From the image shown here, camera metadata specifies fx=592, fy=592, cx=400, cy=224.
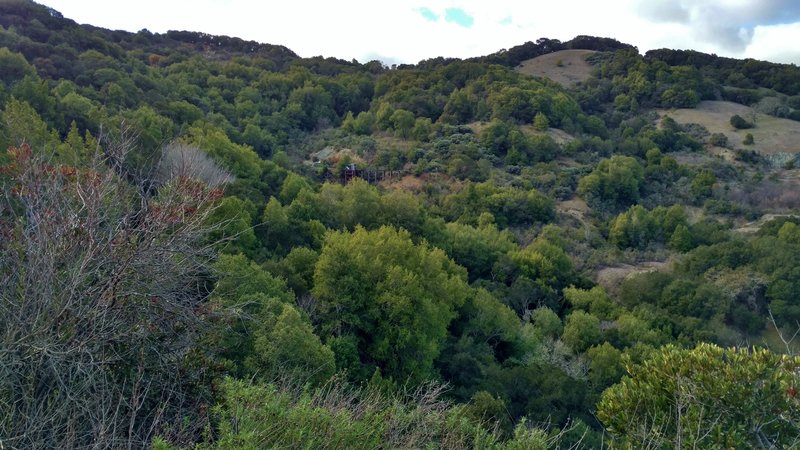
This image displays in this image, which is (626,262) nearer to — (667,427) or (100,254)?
(667,427)

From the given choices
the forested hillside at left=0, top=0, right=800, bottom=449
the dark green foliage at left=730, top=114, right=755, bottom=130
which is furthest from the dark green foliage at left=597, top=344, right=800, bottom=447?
the dark green foliage at left=730, top=114, right=755, bottom=130

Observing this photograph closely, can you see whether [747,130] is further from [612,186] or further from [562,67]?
[562,67]

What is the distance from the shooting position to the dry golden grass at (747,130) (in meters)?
50.5

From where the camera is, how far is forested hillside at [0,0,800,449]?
16.1ft

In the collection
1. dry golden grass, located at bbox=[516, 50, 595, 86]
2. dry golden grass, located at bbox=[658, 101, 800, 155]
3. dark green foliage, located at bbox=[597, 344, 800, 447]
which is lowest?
dark green foliage, located at bbox=[597, 344, 800, 447]

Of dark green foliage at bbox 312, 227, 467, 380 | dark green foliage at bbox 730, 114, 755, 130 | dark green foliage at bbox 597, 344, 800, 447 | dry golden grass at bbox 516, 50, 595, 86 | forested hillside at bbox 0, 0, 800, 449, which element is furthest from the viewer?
dry golden grass at bbox 516, 50, 595, 86

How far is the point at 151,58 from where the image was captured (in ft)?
168

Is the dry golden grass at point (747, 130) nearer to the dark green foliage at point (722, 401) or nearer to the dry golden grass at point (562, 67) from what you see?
the dry golden grass at point (562, 67)

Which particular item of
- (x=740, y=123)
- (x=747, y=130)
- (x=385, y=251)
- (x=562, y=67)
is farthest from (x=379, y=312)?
(x=562, y=67)

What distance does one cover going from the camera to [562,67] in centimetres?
7619

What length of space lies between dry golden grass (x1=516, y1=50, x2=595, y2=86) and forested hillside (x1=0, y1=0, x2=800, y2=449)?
2.65 metres

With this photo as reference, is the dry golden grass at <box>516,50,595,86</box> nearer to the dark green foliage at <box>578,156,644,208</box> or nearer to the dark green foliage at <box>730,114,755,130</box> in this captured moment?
the dark green foliage at <box>730,114,755,130</box>

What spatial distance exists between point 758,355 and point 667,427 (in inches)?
50.8

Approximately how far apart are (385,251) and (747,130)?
48845mm
